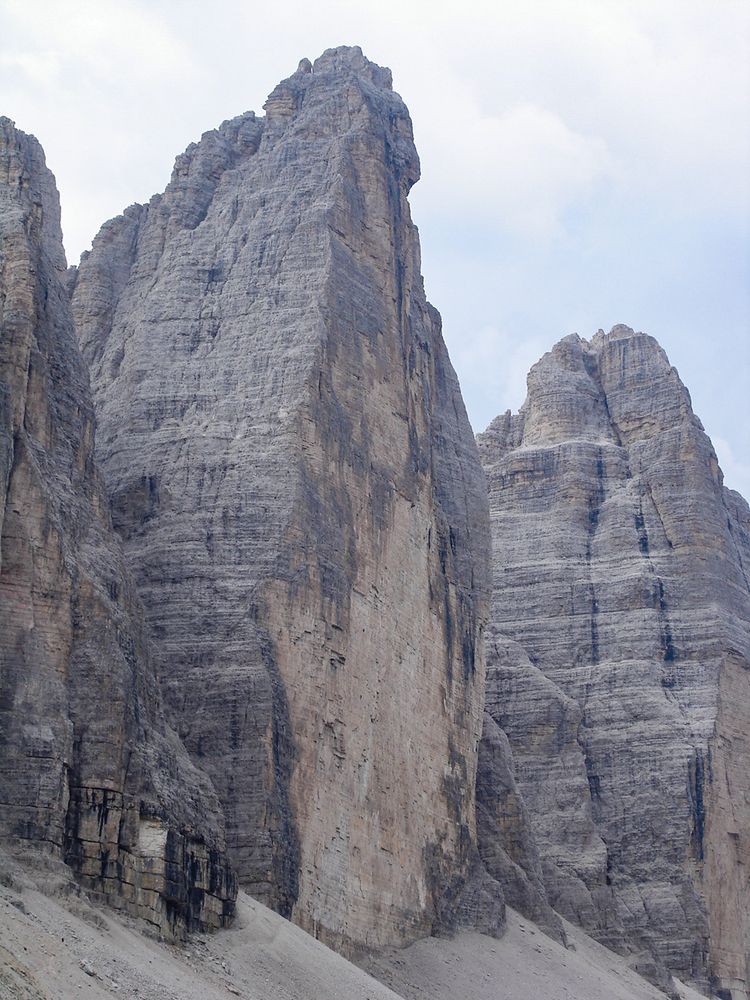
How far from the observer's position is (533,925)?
78812mm

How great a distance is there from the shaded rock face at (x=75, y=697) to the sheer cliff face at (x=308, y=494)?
583 centimetres

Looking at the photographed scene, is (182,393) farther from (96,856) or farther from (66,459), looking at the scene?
(96,856)

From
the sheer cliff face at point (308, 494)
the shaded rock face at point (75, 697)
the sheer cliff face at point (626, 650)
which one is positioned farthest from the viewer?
the sheer cliff face at point (626, 650)

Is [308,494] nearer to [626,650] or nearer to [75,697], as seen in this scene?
[75,697]

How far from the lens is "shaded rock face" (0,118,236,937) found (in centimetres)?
5147

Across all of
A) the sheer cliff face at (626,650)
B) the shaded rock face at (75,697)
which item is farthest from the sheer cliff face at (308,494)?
the sheer cliff face at (626,650)

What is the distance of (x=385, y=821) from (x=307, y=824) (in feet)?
18.2

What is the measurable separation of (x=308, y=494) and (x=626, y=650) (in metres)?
33.9

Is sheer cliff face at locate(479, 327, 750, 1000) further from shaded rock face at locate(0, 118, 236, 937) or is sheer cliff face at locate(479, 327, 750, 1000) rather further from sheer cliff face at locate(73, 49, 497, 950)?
shaded rock face at locate(0, 118, 236, 937)

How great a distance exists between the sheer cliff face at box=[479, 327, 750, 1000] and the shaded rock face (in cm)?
2775

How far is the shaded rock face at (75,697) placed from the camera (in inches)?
2026

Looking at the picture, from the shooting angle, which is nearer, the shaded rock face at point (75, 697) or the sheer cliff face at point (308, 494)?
the shaded rock face at point (75, 697)

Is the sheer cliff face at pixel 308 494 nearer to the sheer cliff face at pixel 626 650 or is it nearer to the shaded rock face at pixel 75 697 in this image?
the shaded rock face at pixel 75 697

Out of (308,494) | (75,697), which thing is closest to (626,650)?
(308,494)
